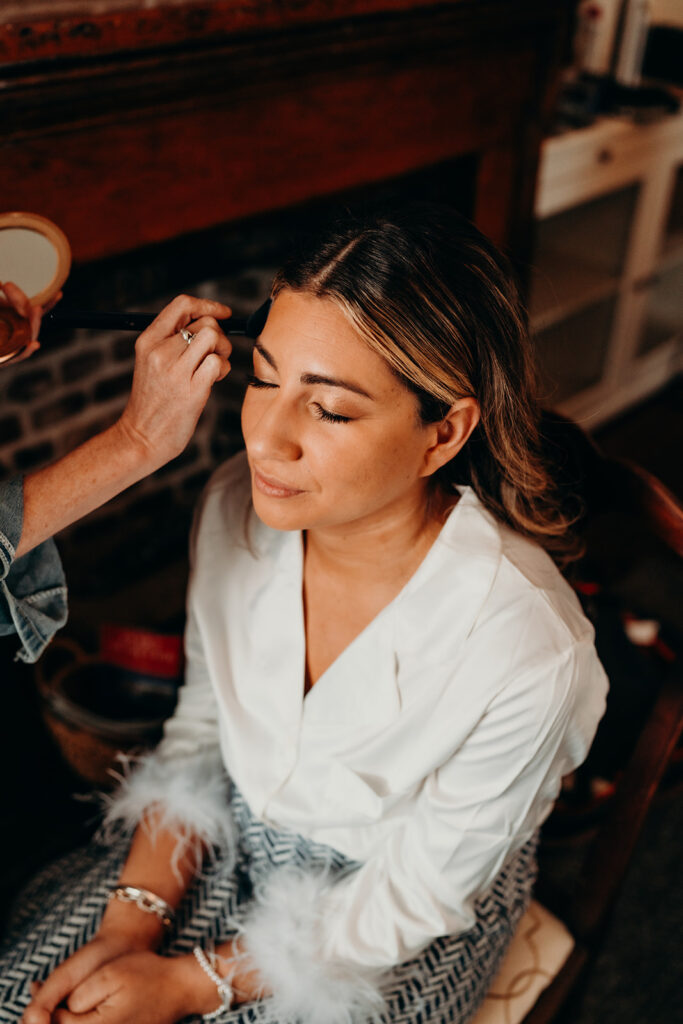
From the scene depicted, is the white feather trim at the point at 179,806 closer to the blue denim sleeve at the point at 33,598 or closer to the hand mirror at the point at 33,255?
the blue denim sleeve at the point at 33,598

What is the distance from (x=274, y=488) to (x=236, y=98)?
2.24 ft

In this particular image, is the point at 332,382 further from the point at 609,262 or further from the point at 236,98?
the point at 609,262

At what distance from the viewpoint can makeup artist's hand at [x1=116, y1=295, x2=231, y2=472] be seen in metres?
0.93

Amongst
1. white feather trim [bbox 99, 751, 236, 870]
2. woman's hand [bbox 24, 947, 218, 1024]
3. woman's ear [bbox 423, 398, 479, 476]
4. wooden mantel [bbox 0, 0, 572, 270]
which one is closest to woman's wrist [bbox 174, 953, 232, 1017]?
woman's hand [bbox 24, 947, 218, 1024]

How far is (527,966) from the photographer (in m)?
1.16

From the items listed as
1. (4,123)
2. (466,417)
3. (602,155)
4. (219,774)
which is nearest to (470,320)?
(466,417)

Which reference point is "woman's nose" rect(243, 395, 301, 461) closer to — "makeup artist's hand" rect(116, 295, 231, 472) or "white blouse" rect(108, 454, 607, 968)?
"makeup artist's hand" rect(116, 295, 231, 472)

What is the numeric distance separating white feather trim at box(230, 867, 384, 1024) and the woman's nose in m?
0.58

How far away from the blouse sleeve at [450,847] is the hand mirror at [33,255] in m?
0.69

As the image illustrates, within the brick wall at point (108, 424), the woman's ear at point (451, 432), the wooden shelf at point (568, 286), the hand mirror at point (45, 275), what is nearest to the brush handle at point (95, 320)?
the hand mirror at point (45, 275)

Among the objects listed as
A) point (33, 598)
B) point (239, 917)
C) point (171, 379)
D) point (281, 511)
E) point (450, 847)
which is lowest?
point (239, 917)

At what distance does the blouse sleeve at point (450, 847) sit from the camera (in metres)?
0.97

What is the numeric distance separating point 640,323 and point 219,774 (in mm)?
2429

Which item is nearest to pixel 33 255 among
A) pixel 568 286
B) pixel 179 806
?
pixel 179 806
